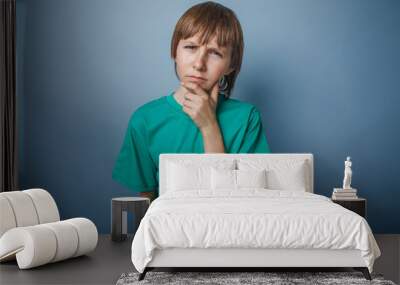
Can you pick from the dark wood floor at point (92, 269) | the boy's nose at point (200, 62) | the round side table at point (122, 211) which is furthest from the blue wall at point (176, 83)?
the dark wood floor at point (92, 269)

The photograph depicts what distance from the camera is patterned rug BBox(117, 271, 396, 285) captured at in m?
4.41

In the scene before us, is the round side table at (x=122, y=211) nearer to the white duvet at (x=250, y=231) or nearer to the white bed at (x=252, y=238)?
the white bed at (x=252, y=238)

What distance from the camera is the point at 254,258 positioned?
4516mm

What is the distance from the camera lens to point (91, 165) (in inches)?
271

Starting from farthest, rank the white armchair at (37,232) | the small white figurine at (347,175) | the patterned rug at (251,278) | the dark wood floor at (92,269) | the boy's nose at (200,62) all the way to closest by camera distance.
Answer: the boy's nose at (200,62) < the small white figurine at (347,175) < the white armchair at (37,232) < the dark wood floor at (92,269) < the patterned rug at (251,278)

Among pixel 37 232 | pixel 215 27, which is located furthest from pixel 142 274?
pixel 215 27

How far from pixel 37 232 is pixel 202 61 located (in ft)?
8.74

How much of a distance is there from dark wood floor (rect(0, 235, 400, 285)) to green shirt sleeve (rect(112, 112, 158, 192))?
1.01 meters

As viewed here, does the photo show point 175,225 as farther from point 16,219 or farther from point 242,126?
point 242,126

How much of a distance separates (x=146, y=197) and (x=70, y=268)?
1952 millimetres

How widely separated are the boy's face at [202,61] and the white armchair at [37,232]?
6.78 ft

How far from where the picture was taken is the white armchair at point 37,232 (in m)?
4.82

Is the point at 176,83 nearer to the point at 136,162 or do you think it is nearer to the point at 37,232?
the point at 136,162

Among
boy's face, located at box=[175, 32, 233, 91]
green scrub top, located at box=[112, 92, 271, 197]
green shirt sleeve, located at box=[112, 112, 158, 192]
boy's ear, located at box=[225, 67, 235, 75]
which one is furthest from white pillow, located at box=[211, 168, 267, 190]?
boy's ear, located at box=[225, 67, 235, 75]
